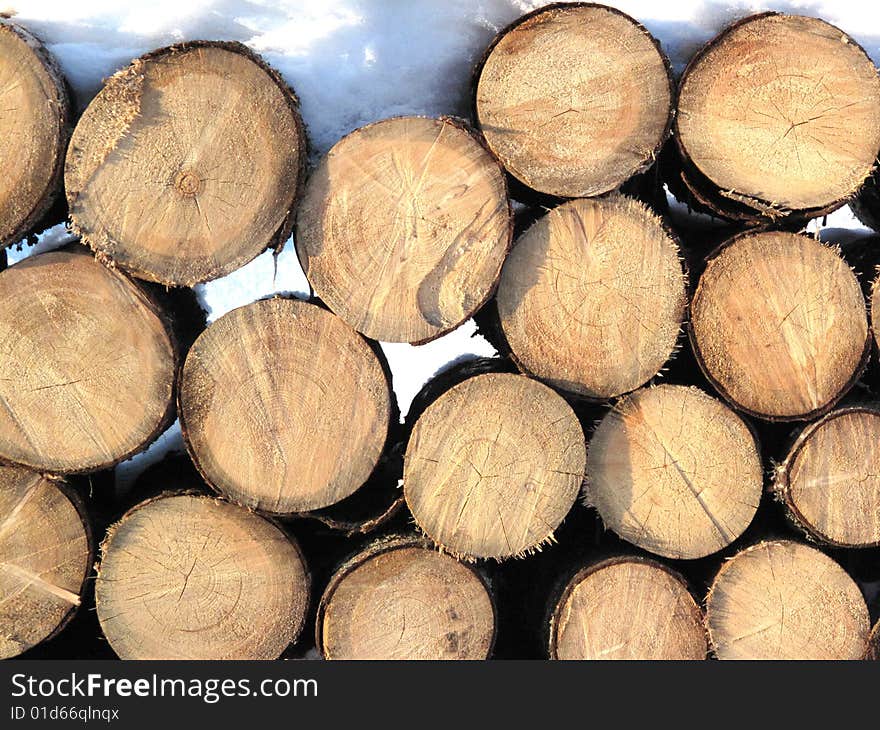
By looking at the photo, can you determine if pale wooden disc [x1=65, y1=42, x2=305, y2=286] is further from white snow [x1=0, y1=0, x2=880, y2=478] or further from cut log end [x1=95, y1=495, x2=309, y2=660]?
cut log end [x1=95, y1=495, x2=309, y2=660]

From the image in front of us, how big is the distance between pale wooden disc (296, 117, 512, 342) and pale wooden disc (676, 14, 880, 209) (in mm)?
766

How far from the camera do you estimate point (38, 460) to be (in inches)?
90.4

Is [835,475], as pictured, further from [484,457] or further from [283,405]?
[283,405]

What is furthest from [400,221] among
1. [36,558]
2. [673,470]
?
[36,558]

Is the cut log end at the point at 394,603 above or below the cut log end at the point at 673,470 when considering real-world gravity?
below

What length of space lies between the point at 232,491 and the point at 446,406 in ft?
2.40

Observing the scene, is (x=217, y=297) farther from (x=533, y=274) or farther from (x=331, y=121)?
(x=533, y=274)

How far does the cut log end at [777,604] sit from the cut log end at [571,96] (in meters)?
1.39

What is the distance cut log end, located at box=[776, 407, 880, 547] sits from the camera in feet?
8.23

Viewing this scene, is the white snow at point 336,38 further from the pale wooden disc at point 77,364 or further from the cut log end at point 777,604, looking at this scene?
the cut log end at point 777,604

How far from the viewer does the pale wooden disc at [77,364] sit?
2225mm

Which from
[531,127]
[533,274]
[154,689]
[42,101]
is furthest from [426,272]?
[154,689]

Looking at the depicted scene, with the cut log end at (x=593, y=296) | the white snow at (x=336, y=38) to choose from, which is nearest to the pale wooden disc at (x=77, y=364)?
the white snow at (x=336, y=38)

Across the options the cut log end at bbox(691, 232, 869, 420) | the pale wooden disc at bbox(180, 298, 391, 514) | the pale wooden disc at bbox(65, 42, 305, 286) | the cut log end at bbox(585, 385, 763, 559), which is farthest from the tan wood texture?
the cut log end at bbox(691, 232, 869, 420)
